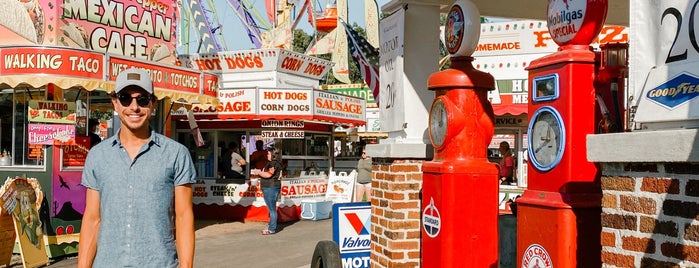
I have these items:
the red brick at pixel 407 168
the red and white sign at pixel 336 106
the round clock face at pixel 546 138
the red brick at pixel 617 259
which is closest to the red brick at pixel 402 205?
the red brick at pixel 407 168

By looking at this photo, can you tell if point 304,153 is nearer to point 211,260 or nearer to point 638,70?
point 211,260

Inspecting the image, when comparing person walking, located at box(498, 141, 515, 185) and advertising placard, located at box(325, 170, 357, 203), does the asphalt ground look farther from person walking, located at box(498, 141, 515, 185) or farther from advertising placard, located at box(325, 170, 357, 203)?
person walking, located at box(498, 141, 515, 185)

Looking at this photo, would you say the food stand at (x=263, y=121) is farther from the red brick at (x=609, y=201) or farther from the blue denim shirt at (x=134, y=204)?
the red brick at (x=609, y=201)

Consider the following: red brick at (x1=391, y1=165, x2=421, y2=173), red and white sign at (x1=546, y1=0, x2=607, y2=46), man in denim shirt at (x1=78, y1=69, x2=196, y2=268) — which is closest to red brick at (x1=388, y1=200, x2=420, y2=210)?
red brick at (x1=391, y1=165, x2=421, y2=173)

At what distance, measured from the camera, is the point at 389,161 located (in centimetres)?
602

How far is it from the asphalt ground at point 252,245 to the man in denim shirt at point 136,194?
636cm

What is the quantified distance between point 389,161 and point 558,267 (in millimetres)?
2783

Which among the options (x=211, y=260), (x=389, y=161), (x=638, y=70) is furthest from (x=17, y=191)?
(x=638, y=70)

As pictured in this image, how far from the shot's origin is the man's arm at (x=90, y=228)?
3.46m

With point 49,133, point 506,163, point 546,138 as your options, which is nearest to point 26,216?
point 49,133

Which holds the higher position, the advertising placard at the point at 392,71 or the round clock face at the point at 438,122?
the advertising placard at the point at 392,71

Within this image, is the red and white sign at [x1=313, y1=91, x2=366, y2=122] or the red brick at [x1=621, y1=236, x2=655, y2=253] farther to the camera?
the red and white sign at [x1=313, y1=91, x2=366, y2=122]

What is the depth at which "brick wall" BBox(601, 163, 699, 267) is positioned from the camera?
248 centimetres

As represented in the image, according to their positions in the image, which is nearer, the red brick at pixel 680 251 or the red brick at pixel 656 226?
the red brick at pixel 680 251
